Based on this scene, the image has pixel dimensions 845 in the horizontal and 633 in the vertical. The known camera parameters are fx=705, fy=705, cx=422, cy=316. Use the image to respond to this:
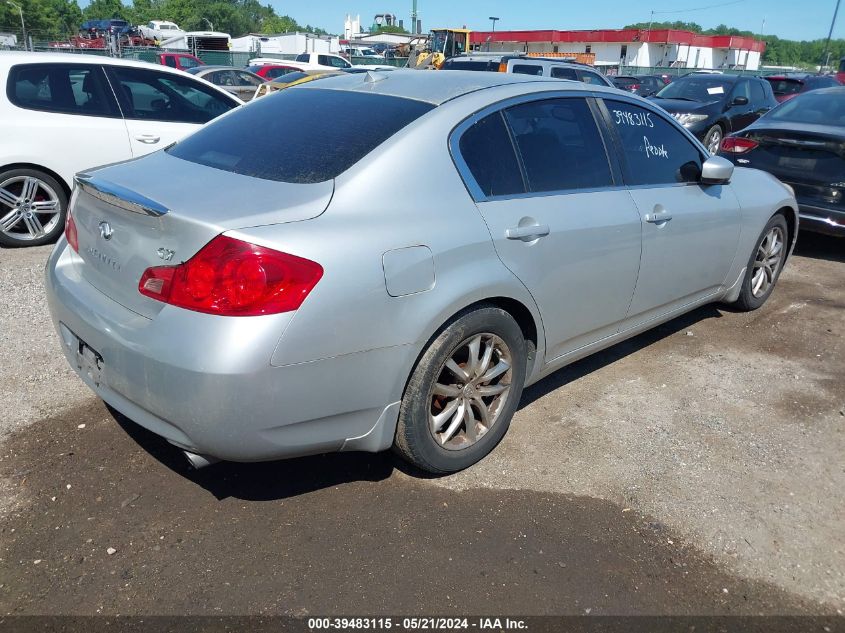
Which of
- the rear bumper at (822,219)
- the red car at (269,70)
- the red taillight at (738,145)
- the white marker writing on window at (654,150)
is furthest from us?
the red car at (269,70)

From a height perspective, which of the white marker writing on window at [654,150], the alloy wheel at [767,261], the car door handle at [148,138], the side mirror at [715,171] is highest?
the white marker writing on window at [654,150]

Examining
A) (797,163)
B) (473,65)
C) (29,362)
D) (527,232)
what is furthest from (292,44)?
(527,232)

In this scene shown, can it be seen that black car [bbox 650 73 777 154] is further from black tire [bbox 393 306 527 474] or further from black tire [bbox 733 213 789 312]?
black tire [bbox 393 306 527 474]

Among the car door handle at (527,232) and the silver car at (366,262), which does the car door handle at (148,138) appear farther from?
the car door handle at (527,232)

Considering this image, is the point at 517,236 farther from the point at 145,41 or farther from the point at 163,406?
the point at 145,41

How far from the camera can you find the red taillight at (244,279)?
2346 millimetres

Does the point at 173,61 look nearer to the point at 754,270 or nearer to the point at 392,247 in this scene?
the point at 754,270

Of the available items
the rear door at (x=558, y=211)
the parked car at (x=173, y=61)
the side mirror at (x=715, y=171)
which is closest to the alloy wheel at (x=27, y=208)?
the rear door at (x=558, y=211)

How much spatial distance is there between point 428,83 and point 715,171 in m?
1.89

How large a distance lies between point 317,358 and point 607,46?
7436cm

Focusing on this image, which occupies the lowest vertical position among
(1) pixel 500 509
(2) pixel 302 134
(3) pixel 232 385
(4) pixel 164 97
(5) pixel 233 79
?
(1) pixel 500 509

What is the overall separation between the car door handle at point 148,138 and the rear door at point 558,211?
14.6 feet

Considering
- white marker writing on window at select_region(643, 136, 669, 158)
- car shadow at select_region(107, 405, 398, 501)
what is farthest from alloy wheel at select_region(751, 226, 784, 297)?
car shadow at select_region(107, 405, 398, 501)

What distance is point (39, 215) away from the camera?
247 inches
